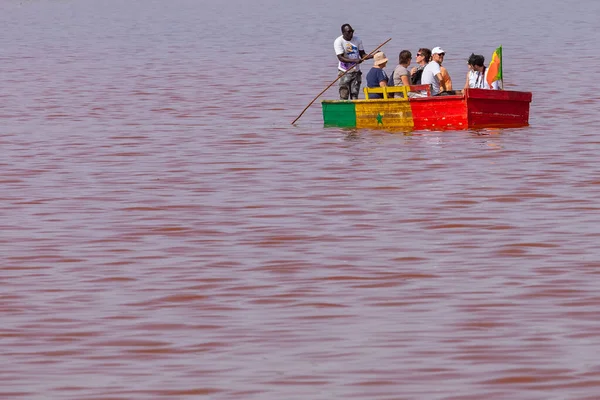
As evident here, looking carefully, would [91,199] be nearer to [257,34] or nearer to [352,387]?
[352,387]

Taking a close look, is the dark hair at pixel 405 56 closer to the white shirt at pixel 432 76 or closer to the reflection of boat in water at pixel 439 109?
the white shirt at pixel 432 76

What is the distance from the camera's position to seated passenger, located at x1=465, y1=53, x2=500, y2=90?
21844mm

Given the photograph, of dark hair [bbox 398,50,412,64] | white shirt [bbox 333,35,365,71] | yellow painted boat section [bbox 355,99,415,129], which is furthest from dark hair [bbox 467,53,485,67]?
white shirt [bbox 333,35,365,71]

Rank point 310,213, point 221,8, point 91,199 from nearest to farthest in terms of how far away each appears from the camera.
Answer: point 310,213, point 91,199, point 221,8

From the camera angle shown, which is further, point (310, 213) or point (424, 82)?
point (424, 82)

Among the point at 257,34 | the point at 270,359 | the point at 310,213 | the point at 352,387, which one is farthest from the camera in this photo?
the point at 257,34

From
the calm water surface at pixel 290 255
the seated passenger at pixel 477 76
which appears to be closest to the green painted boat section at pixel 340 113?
the calm water surface at pixel 290 255

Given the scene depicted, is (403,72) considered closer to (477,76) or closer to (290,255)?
(477,76)

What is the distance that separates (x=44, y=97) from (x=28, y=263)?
19697 mm

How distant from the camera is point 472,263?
1188cm

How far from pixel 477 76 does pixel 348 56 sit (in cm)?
274

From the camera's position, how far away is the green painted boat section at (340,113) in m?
23.2

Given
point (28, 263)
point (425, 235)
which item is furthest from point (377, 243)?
point (28, 263)

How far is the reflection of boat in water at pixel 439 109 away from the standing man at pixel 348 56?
1091 mm
